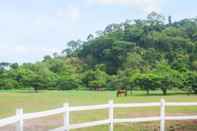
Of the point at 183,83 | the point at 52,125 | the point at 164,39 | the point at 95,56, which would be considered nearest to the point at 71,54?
the point at 95,56

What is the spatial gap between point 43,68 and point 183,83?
25507 millimetres

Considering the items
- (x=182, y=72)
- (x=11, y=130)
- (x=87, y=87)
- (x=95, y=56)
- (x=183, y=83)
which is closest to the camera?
(x=11, y=130)

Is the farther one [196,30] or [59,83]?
[196,30]

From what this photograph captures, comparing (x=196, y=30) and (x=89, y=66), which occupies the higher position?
(x=196, y=30)

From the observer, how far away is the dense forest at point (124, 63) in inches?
2822

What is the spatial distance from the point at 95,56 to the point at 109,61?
5.39m

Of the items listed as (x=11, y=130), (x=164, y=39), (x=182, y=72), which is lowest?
(x=11, y=130)

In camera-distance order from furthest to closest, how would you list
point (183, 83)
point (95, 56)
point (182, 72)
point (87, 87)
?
point (95, 56), point (87, 87), point (182, 72), point (183, 83)

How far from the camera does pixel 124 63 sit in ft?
297

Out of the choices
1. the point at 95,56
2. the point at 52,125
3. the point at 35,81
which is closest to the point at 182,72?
the point at 35,81

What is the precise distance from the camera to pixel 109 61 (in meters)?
96.6

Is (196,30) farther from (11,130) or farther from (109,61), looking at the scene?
(11,130)

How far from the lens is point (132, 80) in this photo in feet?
233

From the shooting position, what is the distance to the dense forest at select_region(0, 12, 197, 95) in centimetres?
7169
